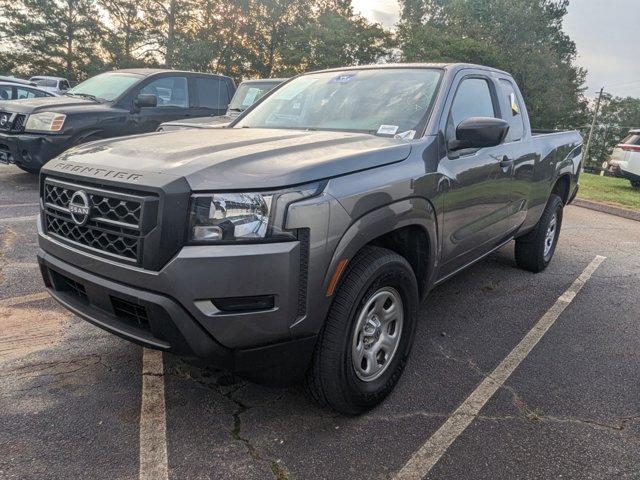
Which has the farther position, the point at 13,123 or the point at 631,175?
the point at 631,175

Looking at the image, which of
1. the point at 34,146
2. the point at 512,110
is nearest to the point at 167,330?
the point at 512,110

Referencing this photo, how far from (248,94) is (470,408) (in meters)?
8.23

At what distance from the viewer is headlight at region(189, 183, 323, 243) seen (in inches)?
Answer: 79.2

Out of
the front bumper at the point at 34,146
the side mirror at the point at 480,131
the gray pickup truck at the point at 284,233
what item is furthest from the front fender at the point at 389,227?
the front bumper at the point at 34,146

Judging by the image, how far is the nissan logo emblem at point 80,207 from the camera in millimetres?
2234

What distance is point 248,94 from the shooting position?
31.9ft

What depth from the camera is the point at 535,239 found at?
514cm

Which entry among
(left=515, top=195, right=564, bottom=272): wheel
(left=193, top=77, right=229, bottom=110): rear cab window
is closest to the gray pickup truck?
(left=515, top=195, right=564, bottom=272): wheel

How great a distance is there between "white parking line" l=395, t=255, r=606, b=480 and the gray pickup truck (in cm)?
38

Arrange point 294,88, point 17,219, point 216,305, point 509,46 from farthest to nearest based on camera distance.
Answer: point 509,46, point 17,219, point 294,88, point 216,305

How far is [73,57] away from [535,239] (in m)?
41.4

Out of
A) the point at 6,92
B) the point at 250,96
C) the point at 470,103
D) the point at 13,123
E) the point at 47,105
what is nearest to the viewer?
the point at 470,103

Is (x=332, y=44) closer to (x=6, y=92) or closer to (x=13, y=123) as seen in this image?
(x=6, y=92)

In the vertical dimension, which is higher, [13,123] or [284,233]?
[284,233]
